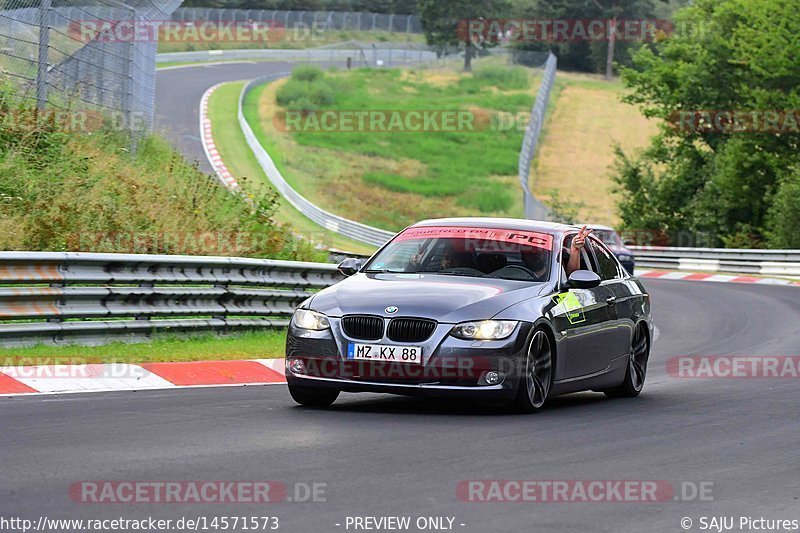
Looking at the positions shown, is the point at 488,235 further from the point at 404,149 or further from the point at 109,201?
the point at 404,149

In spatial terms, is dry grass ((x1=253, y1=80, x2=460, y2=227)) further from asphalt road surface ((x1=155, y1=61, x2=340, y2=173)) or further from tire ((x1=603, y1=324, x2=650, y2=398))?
tire ((x1=603, y1=324, x2=650, y2=398))

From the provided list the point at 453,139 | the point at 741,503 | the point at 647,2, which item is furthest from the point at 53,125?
the point at 647,2

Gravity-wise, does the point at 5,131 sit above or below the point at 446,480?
above

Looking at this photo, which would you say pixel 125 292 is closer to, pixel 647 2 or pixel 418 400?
pixel 418 400

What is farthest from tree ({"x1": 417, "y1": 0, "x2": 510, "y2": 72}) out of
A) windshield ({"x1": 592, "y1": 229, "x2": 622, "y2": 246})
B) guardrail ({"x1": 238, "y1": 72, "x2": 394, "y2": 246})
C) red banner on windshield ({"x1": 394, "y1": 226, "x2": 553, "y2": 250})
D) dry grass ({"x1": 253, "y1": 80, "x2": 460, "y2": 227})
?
red banner on windshield ({"x1": 394, "y1": 226, "x2": 553, "y2": 250})

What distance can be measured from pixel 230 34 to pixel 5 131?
3272 inches

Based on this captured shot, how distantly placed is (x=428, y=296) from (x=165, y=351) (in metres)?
4.26

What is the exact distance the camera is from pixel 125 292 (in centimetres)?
1369

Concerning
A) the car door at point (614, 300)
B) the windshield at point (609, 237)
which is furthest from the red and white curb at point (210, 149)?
the car door at point (614, 300)

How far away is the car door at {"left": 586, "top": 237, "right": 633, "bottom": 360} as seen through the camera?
1191cm

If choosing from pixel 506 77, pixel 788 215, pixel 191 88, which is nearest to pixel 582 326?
pixel 788 215

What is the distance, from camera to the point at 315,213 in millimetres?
49688

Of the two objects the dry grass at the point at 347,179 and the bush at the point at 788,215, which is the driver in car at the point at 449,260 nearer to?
the bush at the point at 788,215

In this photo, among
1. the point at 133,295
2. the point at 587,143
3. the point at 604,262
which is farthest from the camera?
the point at 587,143
